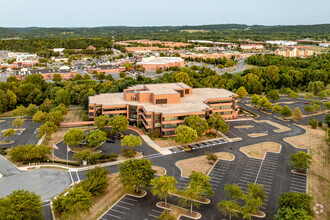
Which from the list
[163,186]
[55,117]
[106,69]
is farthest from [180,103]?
[106,69]

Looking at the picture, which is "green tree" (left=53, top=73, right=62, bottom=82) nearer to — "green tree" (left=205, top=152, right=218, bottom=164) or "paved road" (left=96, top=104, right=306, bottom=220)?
"paved road" (left=96, top=104, right=306, bottom=220)

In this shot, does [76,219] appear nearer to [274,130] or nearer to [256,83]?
[274,130]

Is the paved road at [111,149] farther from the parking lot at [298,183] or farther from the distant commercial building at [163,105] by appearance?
the parking lot at [298,183]

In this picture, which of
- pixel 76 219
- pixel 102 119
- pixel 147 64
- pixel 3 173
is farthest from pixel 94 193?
pixel 147 64

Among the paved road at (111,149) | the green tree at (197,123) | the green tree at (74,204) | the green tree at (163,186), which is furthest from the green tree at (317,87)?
the green tree at (74,204)

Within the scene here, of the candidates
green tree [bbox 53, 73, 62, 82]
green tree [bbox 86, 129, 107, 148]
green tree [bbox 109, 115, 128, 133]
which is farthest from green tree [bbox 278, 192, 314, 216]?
green tree [bbox 53, 73, 62, 82]

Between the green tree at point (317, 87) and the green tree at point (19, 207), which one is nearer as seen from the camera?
the green tree at point (19, 207)

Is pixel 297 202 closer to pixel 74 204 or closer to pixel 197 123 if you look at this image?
pixel 74 204
